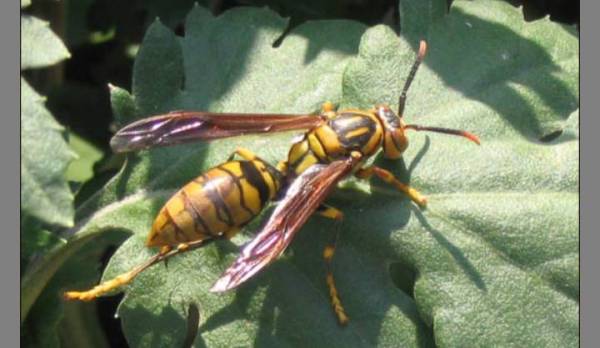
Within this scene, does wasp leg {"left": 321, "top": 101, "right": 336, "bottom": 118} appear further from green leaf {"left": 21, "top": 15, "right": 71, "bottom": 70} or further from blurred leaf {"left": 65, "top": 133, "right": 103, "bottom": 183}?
blurred leaf {"left": 65, "top": 133, "right": 103, "bottom": 183}

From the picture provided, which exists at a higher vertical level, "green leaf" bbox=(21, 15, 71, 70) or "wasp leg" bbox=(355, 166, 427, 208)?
"green leaf" bbox=(21, 15, 71, 70)

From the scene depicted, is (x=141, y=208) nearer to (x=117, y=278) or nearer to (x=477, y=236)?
(x=117, y=278)

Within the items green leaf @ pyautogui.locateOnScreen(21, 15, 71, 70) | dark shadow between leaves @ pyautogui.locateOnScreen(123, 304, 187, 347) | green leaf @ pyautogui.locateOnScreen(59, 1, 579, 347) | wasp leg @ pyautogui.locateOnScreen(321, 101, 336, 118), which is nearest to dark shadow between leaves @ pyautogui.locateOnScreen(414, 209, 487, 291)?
green leaf @ pyautogui.locateOnScreen(59, 1, 579, 347)

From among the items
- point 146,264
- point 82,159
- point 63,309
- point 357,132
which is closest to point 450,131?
point 357,132

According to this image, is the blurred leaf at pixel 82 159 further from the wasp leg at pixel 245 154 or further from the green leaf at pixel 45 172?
the green leaf at pixel 45 172

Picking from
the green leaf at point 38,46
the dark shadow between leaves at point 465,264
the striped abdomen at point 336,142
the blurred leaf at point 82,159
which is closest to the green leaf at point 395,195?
the dark shadow between leaves at point 465,264

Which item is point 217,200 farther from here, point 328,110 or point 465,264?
point 465,264
